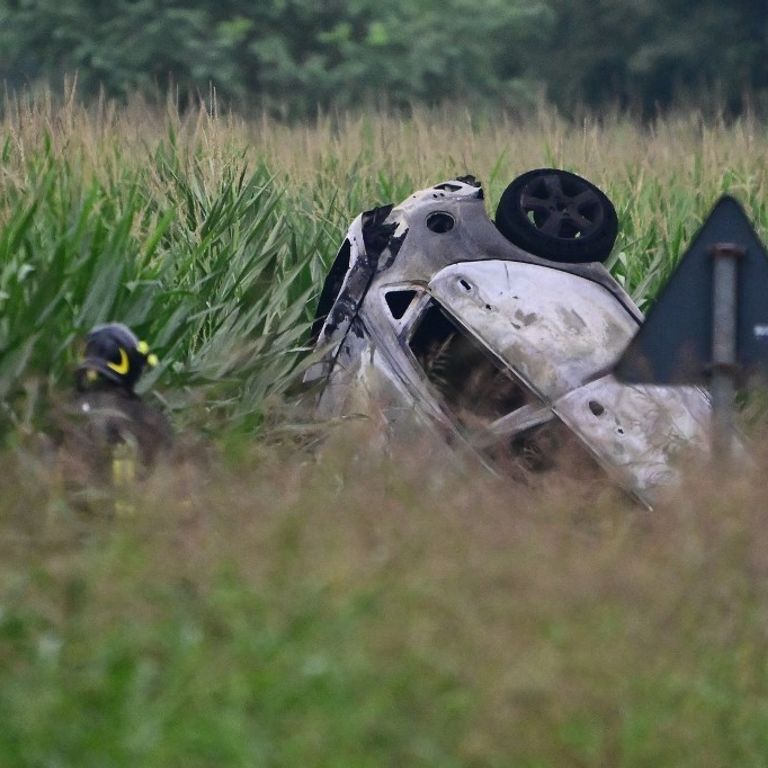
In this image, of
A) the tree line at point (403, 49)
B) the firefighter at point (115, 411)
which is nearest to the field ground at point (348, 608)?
the firefighter at point (115, 411)

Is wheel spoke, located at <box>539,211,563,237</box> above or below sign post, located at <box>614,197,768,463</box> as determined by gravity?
below

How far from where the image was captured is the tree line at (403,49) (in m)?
29.1

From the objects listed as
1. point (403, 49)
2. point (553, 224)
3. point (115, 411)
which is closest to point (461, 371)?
point (553, 224)

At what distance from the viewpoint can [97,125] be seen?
1182cm

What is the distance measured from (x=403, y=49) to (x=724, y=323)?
89.4 ft

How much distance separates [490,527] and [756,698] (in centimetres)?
91

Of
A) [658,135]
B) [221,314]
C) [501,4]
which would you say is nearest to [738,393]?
[221,314]

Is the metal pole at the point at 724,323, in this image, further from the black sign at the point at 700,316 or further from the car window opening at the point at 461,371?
the car window opening at the point at 461,371

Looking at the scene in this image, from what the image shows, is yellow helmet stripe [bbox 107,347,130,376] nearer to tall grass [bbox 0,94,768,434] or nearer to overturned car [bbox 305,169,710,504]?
tall grass [bbox 0,94,768,434]

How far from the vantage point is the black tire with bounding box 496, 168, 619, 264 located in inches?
339

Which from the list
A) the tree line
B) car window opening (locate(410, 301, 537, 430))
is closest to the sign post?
car window opening (locate(410, 301, 537, 430))

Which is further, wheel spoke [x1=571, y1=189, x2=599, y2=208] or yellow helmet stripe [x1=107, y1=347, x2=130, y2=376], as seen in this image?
wheel spoke [x1=571, y1=189, x2=599, y2=208]

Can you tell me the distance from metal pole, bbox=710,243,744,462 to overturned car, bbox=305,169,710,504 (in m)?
0.95

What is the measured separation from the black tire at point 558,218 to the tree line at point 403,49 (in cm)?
1792
